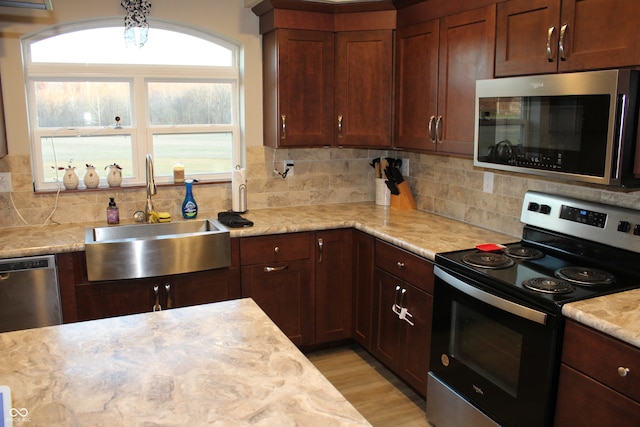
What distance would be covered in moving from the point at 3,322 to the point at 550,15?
2963 millimetres

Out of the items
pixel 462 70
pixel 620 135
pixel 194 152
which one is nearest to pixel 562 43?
pixel 620 135

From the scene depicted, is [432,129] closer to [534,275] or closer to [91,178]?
[534,275]

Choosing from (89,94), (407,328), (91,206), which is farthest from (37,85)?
(407,328)

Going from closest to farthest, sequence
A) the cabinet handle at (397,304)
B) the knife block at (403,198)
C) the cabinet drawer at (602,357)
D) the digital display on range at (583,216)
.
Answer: the cabinet drawer at (602,357) → the digital display on range at (583,216) → the cabinet handle at (397,304) → the knife block at (403,198)

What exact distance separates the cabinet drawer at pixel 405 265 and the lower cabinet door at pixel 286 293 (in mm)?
506

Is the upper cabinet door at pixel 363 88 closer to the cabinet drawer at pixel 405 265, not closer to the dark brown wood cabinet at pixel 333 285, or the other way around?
the dark brown wood cabinet at pixel 333 285

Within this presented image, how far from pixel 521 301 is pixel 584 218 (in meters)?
0.63

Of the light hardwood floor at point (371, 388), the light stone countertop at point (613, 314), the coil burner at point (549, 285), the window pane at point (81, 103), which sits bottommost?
the light hardwood floor at point (371, 388)

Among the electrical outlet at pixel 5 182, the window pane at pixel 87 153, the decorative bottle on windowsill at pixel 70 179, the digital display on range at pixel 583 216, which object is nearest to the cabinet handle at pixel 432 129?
the digital display on range at pixel 583 216

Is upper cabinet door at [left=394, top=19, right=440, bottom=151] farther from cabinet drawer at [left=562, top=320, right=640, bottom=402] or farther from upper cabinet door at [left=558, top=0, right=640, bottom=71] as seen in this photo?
cabinet drawer at [left=562, top=320, right=640, bottom=402]

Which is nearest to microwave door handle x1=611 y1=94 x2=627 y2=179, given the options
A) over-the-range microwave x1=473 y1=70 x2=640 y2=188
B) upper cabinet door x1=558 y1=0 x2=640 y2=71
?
over-the-range microwave x1=473 y1=70 x2=640 y2=188

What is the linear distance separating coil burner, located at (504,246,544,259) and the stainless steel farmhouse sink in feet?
4.98

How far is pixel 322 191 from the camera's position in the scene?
404 cm

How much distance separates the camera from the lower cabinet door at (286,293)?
3291 millimetres
